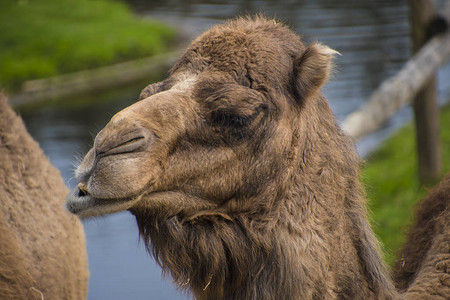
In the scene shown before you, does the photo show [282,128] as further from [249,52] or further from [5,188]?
[5,188]

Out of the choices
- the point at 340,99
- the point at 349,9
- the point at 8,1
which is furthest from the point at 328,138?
the point at 8,1

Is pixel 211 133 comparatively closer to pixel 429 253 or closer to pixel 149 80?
pixel 429 253

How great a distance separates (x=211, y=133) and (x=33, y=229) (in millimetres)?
1894

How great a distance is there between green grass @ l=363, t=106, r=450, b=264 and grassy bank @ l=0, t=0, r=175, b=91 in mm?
6110

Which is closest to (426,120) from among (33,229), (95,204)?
(33,229)

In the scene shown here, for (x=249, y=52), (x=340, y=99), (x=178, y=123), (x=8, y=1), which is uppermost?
(x=249, y=52)

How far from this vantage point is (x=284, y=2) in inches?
634

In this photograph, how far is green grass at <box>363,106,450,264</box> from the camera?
6.32 m

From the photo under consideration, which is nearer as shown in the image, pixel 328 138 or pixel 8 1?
pixel 328 138

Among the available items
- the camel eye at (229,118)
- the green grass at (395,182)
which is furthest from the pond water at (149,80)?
the camel eye at (229,118)

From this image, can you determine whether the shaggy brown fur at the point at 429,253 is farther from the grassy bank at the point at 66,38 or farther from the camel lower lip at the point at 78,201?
the grassy bank at the point at 66,38

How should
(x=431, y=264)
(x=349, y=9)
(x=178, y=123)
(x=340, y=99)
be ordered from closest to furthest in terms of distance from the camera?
(x=178, y=123) → (x=431, y=264) → (x=340, y=99) → (x=349, y=9)

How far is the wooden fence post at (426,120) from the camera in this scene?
6.87 m

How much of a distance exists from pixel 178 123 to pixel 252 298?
31.1 inches
